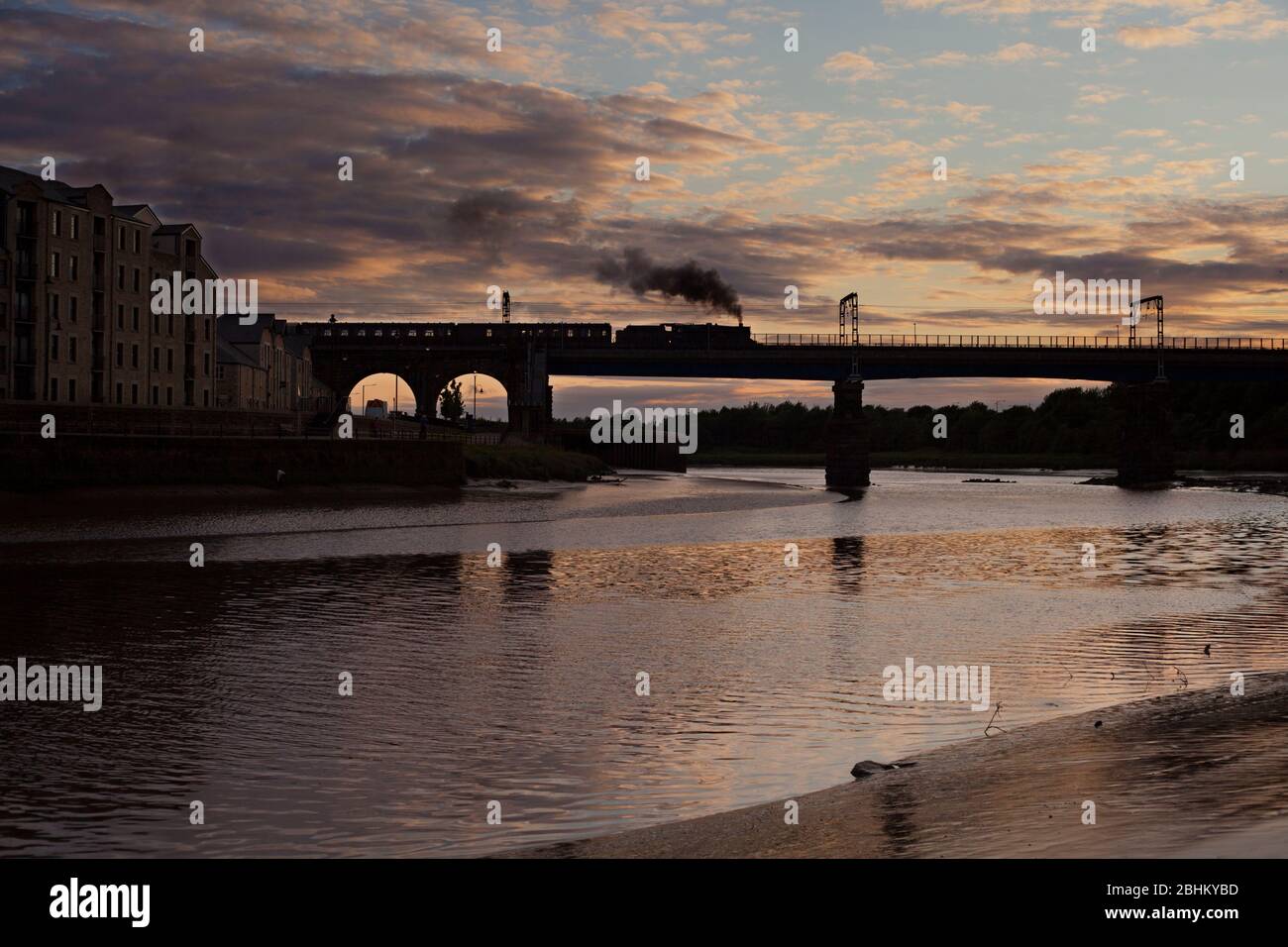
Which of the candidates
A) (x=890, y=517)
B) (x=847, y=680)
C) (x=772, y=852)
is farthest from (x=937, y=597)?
(x=890, y=517)

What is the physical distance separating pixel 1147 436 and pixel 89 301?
109743 mm

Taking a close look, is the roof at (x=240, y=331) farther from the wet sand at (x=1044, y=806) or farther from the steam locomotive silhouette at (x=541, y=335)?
the wet sand at (x=1044, y=806)

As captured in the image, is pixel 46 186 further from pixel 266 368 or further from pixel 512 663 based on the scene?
pixel 512 663

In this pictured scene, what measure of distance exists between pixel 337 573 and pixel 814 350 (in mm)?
104720

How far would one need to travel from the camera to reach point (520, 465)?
293 ft

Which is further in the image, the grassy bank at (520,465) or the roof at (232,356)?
the roof at (232,356)

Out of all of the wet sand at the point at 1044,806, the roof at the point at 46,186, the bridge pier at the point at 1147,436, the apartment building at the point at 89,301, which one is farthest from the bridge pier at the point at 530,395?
the wet sand at the point at 1044,806

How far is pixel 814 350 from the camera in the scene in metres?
132

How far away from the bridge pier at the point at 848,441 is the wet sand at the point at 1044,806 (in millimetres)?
108173

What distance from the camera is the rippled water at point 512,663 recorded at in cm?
1133

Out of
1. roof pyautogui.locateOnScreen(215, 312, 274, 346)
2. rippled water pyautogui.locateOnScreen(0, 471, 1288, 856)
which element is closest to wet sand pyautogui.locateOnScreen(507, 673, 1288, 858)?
rippled water pyautogui.locateOnScreen(0, 471, 1288, 856)

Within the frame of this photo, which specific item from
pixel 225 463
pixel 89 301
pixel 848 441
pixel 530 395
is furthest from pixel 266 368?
pixel 848 441

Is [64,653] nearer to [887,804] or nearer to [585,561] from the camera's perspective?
[887,804]

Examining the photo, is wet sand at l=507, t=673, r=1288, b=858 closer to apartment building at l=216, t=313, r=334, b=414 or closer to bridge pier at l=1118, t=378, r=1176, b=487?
apartment building at l=216, t=313, r=334, b=414
